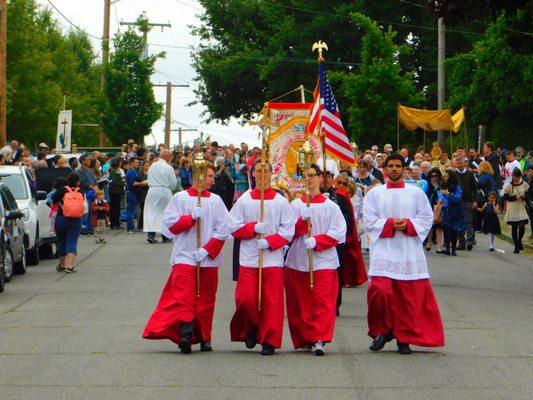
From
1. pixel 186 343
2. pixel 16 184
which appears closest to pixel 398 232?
pixel 186 343

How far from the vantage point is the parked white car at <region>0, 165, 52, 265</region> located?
22594mm

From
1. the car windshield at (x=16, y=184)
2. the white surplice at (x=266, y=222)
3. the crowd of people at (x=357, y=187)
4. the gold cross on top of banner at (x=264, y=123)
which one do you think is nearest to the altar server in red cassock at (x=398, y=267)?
the white surplice at (x=266, y=222)

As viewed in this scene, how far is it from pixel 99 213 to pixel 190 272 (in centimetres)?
1590

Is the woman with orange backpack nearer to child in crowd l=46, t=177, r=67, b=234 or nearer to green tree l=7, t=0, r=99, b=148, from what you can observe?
child in crowd l=46, t=177, r=67, b=234

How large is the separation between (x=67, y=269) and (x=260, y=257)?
9754 millimetres

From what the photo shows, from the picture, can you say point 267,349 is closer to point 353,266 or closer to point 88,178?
point 353,266

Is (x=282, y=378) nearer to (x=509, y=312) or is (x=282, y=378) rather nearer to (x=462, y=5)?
(x=509, y=312)

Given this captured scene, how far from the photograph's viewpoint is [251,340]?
12.5 meters

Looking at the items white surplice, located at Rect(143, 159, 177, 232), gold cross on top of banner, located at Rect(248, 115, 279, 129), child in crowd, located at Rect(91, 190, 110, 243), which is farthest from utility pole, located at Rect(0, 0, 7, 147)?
gold cross on top of banner, located at Rect(248, 115, 279, 129)

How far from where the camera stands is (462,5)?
19609mm

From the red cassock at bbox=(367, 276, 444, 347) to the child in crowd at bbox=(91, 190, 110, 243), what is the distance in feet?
50.6

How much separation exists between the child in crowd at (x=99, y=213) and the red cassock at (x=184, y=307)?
15.2m

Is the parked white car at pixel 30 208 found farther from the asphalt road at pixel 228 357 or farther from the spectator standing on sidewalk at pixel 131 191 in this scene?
the spectator standing on sidewalk at pixel 131 191

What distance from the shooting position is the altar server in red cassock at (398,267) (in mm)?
12516
